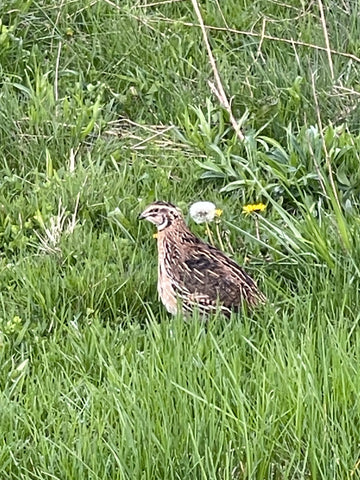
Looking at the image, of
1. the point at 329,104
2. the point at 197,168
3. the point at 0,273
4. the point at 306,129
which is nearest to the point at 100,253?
the point at 0,273

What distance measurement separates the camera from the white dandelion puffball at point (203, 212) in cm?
552

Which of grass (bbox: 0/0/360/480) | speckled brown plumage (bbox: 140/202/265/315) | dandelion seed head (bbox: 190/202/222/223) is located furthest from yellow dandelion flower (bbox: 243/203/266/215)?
speckled brown plumage (bbox: 140/202/265/315)

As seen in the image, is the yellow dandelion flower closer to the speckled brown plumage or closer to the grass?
the grass

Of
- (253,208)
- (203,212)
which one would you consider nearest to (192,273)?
(203,212)

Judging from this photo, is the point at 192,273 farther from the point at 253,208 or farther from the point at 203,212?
the point at 253,208

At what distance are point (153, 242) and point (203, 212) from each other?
1.02 feet

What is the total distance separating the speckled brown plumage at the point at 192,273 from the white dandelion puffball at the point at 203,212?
19cm

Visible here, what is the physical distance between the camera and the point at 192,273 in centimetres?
502

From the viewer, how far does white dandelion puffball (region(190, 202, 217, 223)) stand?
5523mm

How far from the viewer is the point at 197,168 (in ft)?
19.9

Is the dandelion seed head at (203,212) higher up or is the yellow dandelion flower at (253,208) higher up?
the dandelion seed head at (203,212)

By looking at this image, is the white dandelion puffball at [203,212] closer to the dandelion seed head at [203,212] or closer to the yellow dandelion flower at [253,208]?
the dandelion seed head at [203,212]

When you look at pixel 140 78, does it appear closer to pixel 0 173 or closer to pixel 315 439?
pixel 0 173

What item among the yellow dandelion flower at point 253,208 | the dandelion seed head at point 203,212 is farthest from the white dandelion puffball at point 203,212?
the yellow dandelion flower at point 253,208
